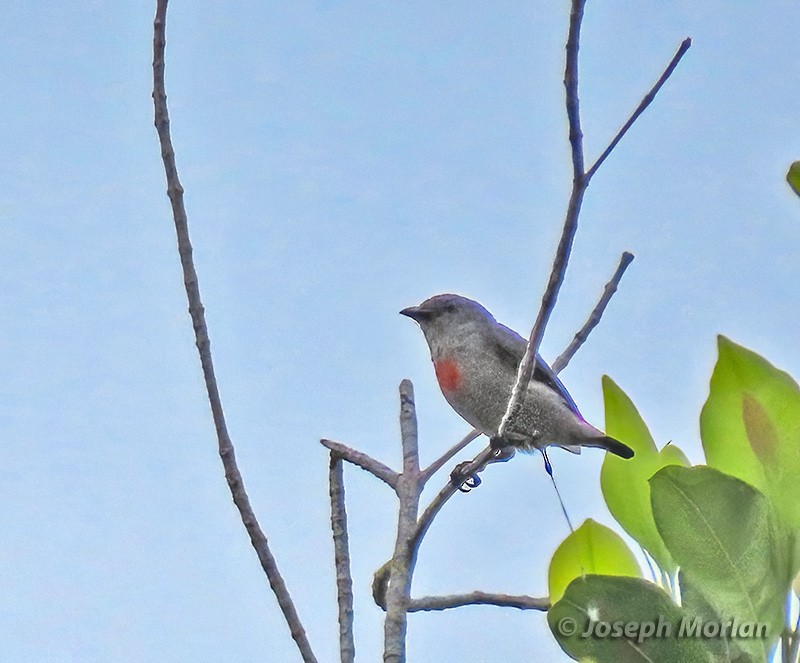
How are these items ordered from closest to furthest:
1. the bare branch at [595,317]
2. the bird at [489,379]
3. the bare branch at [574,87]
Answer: the bare branch at [574,87] < the bare branch at [595,317] < the bird at [489,379]

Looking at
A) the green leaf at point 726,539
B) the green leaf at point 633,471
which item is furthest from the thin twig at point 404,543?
the green leaf at point 726,539

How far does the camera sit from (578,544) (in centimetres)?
244

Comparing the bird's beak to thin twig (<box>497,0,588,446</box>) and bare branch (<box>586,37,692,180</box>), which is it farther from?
bare branch (<box>586,37,692,180</box>)

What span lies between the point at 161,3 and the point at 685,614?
1.81 metres

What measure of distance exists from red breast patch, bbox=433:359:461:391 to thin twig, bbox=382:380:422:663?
2.00 meters

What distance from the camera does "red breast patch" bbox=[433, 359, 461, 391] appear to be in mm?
5188

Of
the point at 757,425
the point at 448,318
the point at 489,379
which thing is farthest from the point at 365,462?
the point at 448,318

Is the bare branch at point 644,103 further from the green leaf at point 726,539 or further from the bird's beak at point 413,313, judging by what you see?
the bird's beak at point 413,313

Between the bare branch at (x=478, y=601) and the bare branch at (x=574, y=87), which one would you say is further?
the bare branch at (x=478, y=601)

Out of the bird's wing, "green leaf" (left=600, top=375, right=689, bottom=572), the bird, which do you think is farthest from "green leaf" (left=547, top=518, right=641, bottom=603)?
the bird's wing

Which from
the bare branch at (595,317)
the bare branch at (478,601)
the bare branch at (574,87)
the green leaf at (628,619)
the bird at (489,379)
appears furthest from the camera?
the bird at (489,379)

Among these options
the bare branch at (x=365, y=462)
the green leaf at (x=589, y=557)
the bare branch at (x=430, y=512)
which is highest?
the bare branch at (x=365, y=462)

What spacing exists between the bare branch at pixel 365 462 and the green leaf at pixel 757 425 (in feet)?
2.98

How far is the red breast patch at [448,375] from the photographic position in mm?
5188
